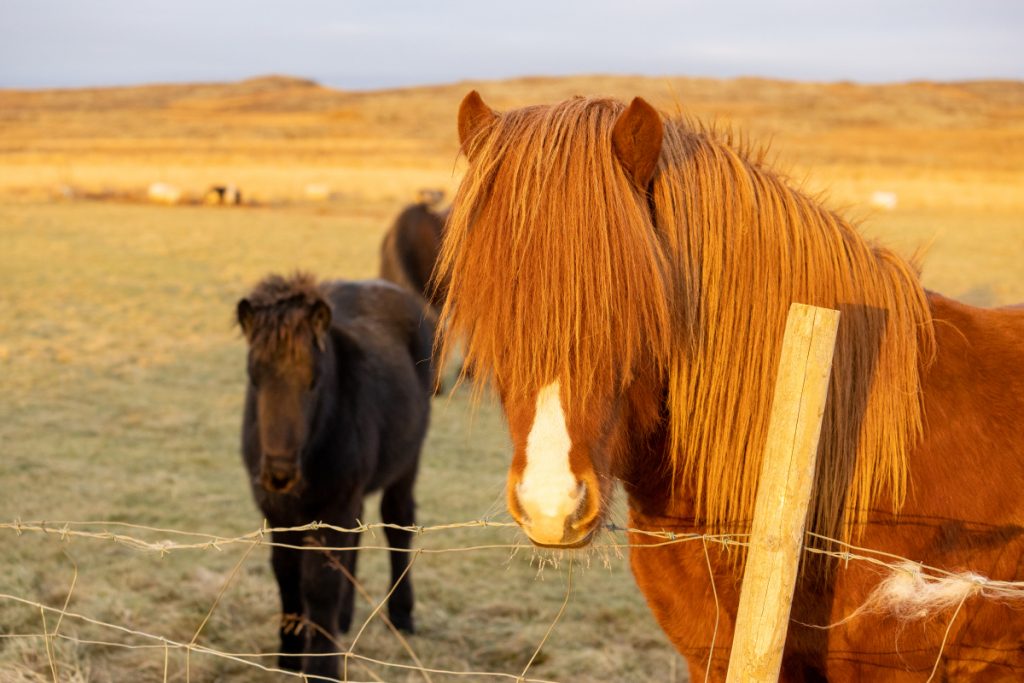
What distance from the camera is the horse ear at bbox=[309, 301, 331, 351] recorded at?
4188mm

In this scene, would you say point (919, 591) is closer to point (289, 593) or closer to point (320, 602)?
point (320, 602)

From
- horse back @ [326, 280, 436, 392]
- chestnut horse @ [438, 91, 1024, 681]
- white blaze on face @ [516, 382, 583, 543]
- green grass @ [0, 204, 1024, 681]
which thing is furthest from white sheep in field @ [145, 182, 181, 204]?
white blaze on face @ [516, 382, 583, 543]

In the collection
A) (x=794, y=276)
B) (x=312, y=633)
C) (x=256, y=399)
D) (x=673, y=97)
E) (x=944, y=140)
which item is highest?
(x=944, y=140)

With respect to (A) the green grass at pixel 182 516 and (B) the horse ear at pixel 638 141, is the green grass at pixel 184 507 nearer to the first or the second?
(A) the green grass at pixel 182 516

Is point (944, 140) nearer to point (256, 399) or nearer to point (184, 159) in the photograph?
point (184, 159)

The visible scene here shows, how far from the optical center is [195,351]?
10781 millimetres

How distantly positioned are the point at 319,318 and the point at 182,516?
268 cm

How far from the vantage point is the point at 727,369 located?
6.28 feet

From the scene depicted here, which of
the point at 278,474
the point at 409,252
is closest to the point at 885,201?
the point at 409,252

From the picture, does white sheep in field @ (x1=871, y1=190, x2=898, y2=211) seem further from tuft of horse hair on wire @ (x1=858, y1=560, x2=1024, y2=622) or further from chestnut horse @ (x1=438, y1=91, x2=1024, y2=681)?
tuft of horse hair on wire @ (x1=858, y1=560, x2=1024, y2=622)

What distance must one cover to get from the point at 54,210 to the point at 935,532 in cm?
2556

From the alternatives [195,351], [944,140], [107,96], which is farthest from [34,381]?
[107,96]

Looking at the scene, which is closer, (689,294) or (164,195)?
(689,294)

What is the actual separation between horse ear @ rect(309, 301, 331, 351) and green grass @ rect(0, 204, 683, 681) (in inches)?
55.0
